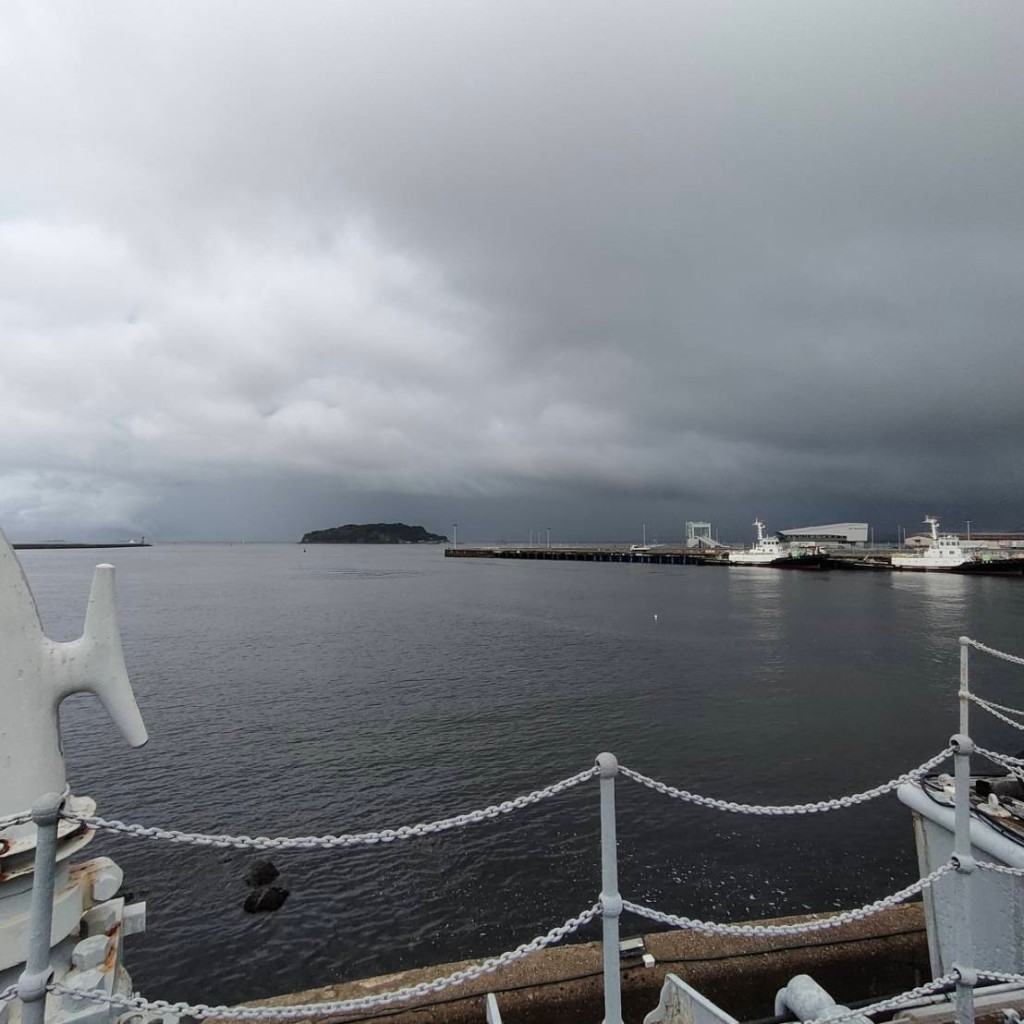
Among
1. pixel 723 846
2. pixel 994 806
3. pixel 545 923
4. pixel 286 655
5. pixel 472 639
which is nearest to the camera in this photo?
pixel 994 806

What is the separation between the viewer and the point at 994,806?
5031 mm

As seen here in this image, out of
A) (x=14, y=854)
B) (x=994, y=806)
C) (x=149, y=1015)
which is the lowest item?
(x=149, y=1015)

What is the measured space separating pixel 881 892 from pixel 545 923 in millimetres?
4891

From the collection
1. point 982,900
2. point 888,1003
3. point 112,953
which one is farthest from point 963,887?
point 112,953

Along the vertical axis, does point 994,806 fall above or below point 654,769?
above

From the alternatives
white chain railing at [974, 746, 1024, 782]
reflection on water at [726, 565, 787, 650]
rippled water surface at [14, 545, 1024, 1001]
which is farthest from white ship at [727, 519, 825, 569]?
white chain railing at [974, 746, 1024, 782]

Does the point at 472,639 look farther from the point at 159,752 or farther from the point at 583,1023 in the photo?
the point at 583,1023

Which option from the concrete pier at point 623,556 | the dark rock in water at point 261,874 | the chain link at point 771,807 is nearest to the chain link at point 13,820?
the chain link at point 771,807

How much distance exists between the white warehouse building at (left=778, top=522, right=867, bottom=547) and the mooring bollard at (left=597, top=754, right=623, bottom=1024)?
152m

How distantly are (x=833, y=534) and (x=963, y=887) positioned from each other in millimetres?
162218

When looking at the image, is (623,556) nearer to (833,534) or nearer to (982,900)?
(833,534)

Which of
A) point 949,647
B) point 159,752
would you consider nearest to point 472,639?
point 159,752

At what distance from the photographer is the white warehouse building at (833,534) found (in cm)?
14312

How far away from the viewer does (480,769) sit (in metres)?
13.5
